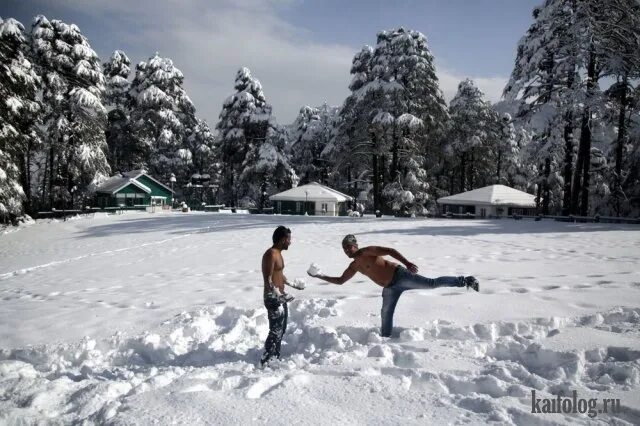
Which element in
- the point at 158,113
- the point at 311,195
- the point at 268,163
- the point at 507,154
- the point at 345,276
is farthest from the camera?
the point at 507,154

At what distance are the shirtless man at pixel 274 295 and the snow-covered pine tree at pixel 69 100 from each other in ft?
111

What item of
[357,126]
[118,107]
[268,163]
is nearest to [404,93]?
[357,126]

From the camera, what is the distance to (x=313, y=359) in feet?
16.2

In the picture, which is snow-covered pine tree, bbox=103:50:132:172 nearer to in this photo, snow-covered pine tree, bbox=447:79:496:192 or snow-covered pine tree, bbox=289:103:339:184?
snow-covered pine tree, bbox=289:103:339:184

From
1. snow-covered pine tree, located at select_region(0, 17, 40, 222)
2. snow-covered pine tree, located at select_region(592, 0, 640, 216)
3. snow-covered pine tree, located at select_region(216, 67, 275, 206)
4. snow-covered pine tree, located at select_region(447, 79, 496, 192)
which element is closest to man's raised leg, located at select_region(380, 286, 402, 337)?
snow-covered pine tree, located at select_region(592, 0, 640, 216)

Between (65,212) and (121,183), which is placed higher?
(121,183)

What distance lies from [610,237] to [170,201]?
153 feet

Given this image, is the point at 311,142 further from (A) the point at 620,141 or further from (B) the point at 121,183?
(A) the point at 620,141

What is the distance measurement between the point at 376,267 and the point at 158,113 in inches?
1892

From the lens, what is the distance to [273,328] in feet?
16.3

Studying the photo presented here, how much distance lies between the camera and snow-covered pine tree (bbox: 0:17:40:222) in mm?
22078

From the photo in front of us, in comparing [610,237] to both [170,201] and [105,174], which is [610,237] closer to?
[105,174]

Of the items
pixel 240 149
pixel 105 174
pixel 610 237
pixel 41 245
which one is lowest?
pixel 41 245

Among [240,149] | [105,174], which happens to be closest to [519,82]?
[240,149]
